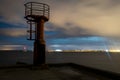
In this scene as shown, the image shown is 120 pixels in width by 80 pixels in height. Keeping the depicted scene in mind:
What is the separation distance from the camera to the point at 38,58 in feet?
38.6

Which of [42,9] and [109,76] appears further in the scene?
[42,9]

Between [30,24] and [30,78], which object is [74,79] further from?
[30,24]

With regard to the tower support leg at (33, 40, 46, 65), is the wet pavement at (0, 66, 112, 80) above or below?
below

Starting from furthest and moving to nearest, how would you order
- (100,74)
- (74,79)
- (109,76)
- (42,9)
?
(42,9) < (100,74) < (109,76) < (74,79)

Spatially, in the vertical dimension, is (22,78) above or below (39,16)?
below

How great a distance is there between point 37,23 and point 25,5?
5.79 feet

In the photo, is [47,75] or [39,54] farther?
[39,54]

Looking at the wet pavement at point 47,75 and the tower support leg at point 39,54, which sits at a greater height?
the tower support leg at point 39,54

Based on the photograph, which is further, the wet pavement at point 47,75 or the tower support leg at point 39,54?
the tower support leg at point 39,54

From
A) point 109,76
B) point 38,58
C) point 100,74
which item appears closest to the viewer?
point 109,76

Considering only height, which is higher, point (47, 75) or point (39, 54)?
point (39, 54)

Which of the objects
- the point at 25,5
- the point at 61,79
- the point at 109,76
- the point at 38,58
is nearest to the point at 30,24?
the point at 25,5

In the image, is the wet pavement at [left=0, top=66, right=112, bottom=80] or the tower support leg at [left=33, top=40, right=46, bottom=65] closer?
the wet pavement at [left=0, top=66, right=112, bottom=80]

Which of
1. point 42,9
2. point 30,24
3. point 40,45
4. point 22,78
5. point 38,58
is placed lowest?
point 22,78
